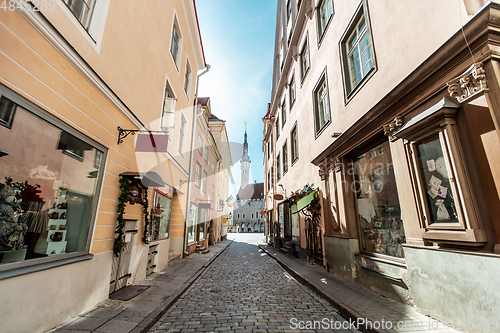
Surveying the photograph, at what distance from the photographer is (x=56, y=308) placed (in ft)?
12.3

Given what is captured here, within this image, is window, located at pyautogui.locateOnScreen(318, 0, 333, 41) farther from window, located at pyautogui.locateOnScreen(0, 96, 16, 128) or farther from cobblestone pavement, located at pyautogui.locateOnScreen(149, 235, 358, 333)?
window, located at pyautogui.locateOnScreen(0, 96, 16, 128)

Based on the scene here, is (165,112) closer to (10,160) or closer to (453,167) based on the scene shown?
(10,160)

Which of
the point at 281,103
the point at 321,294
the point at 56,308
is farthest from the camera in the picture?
the point at 281,103

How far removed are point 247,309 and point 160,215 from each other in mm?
5673

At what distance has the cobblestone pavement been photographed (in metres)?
4.23

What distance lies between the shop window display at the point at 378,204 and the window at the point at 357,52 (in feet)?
7.91

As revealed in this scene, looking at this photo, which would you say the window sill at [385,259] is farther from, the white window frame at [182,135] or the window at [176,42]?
the window at [176,42]

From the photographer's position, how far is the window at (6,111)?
2967 millimetres

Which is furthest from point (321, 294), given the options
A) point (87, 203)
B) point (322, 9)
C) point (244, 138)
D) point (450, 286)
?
point (244, 138)

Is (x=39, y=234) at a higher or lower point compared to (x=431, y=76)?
lower

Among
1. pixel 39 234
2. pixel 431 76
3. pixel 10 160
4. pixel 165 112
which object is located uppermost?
pixel 165 112

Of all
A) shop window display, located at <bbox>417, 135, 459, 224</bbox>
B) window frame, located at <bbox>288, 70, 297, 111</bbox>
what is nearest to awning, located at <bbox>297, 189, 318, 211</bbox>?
shop window display, located at <bbox>417, 135, 459, 224</bbox>

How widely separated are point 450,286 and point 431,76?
3.61 m

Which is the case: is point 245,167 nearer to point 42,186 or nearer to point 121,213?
point 121,213
